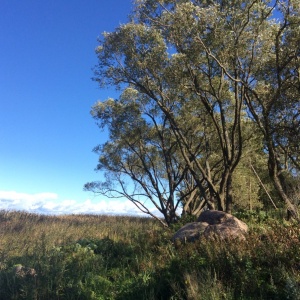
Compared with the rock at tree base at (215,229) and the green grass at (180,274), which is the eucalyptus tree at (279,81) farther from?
the green grass at (180,274)

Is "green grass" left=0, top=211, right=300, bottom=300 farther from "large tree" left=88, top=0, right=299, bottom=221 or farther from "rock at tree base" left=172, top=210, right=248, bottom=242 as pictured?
"large tree" left=88, top=0, right=299, bottom=221

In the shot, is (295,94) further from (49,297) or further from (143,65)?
(49,297)

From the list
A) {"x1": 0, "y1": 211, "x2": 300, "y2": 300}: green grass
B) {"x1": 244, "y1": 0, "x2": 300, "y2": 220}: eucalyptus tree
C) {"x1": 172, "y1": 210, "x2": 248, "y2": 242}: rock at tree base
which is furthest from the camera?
{"x1": 244, "y1": 0, "x2": 300, "y2": 220}: eucalyptus tree

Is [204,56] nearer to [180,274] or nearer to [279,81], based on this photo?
[279,81]

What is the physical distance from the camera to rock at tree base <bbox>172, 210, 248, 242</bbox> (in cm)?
1022

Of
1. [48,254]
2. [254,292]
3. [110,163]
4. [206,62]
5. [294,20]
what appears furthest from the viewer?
[110,163]

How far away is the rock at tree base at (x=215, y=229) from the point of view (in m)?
10.2

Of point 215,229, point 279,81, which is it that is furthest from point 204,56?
point 215,229

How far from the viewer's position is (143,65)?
16.4 m

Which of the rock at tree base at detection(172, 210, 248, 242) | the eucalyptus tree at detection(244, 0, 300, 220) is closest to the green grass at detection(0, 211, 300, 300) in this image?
the rock at tree base at detection(172, 210, 248, 242)

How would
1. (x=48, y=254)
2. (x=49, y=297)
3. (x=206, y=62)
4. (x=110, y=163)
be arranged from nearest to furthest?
(x=49, y=297) → (x=48, y=254) → (x=206, y=62) → (x=110, y=163)

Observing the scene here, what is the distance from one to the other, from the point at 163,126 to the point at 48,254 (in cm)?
1396

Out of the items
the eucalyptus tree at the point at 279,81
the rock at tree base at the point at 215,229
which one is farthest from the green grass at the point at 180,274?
the eucalyptus tree at the point at 279,81

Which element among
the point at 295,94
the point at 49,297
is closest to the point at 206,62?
the point at 295,94
